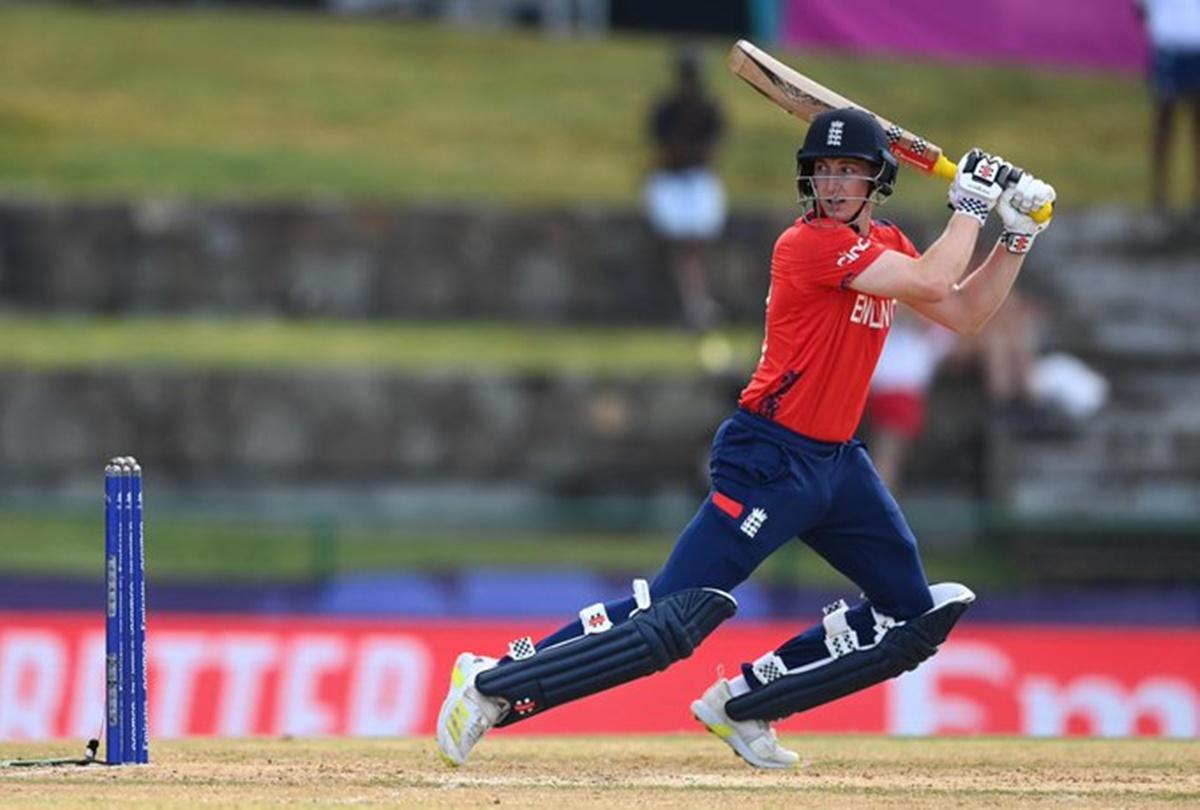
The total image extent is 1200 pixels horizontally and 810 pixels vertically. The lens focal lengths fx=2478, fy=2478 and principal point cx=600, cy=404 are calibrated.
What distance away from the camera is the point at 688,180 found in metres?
18.4

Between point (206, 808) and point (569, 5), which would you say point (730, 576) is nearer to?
point (206, 808)

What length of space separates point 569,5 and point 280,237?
6804 millimetres

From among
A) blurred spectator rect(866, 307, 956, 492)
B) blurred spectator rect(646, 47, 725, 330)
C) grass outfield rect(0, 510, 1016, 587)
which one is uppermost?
blurred spectator rect(646, 47, 725, 330)

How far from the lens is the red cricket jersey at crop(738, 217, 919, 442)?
8047mm

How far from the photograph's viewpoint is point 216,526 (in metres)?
14.7

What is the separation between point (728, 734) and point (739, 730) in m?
0.04

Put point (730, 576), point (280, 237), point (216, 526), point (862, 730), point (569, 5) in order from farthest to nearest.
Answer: point (569, 5), point (280, 237), point (216, 526), point (862, 730), point (730, 576)

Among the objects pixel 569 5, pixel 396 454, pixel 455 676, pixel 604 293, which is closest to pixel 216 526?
pixel 396 454

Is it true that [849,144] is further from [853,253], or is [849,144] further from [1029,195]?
[1029,195]

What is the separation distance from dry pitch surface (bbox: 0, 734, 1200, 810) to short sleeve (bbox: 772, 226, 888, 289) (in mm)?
1649

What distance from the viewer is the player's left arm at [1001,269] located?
802cm

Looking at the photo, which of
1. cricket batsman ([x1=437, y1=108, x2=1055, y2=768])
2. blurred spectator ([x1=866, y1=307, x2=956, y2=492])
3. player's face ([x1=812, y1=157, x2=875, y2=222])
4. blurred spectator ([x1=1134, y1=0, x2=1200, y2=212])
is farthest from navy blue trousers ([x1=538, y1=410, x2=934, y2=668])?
blurred spectator ([x1=1134, y1=0, x2=1200, y2=212])

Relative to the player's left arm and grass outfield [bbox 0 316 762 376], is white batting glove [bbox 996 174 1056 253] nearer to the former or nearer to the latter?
the player's left arm

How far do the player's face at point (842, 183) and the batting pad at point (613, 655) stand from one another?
4.37 ft
